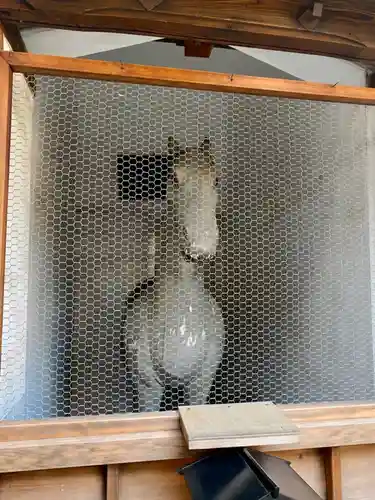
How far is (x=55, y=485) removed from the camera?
2.22ft

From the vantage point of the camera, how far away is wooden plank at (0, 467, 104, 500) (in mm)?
663

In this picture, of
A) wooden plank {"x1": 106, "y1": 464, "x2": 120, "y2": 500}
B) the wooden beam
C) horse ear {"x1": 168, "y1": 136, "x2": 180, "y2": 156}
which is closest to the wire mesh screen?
horse ear {"x1": 168, "y1": 136, "x2": 180, "y2": 156}

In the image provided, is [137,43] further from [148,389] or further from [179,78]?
[148,389]

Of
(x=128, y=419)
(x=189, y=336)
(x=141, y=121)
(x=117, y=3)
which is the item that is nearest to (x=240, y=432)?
(x=128, y=419)

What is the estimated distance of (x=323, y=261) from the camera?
101cm

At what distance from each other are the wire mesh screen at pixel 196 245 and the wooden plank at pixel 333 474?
0.65 feet

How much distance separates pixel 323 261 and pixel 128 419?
2.06 feet

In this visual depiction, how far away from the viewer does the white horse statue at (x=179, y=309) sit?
1.00 metres

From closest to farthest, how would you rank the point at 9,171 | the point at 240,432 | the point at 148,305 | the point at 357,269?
the point at 240,432
the point at 9,171
the point at 357,269
the point at 148,305

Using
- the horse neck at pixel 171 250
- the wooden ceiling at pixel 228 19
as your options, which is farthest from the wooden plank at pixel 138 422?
the wooden ceiling at pixel 228 19

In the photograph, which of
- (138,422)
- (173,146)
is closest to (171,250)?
(173,146)

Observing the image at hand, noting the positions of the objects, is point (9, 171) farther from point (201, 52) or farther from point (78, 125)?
point (201, 52)

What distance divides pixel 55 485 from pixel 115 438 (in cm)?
14

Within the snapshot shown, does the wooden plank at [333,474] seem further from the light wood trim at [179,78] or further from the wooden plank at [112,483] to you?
the light wood trim at [179,78]
